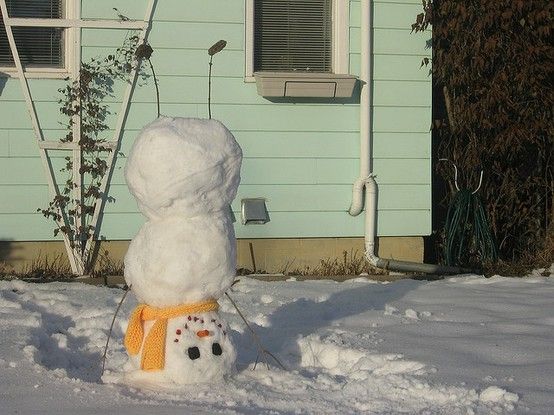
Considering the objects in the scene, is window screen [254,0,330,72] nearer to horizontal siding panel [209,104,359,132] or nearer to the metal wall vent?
horizontal siding panel [209,104,359,132]

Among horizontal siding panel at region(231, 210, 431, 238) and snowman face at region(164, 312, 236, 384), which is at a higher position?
horizontal siding panel at region(231, 210, 431, 238)

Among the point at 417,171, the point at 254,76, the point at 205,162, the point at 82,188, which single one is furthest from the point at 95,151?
the point at 205,162

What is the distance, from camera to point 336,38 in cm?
850

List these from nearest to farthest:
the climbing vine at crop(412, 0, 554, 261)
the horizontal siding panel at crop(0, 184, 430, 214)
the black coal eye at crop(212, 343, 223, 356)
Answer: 1. the black coal eye at crop(212, 343, 223, 356)
2. the horizontal siding panel at crop(0, 184, 430, 214)
3. the climbing vine at crop(412, 0, 554, 261)

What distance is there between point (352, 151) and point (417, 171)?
1.88ft

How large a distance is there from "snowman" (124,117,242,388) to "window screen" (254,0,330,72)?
12.9ft

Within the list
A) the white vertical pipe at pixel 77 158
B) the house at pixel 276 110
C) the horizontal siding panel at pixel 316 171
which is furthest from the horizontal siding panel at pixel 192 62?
the horizontal siding panel at pixel 316 171

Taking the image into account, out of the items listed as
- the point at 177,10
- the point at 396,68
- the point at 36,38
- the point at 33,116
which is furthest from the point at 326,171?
the point at 36,38

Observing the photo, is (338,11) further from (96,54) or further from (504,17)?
(96,54)

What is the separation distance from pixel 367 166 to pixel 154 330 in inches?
160

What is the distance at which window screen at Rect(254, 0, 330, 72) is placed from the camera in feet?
27.6

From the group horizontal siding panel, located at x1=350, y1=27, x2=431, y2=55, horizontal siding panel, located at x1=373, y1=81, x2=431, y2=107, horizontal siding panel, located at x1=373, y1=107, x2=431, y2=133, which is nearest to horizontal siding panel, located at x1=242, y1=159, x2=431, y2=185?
horizontal siding panel, located at x1=373, y1=107, x2=431, y2=133

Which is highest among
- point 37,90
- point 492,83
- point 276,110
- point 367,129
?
point 492,83

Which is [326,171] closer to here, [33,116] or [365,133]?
[365,133]
